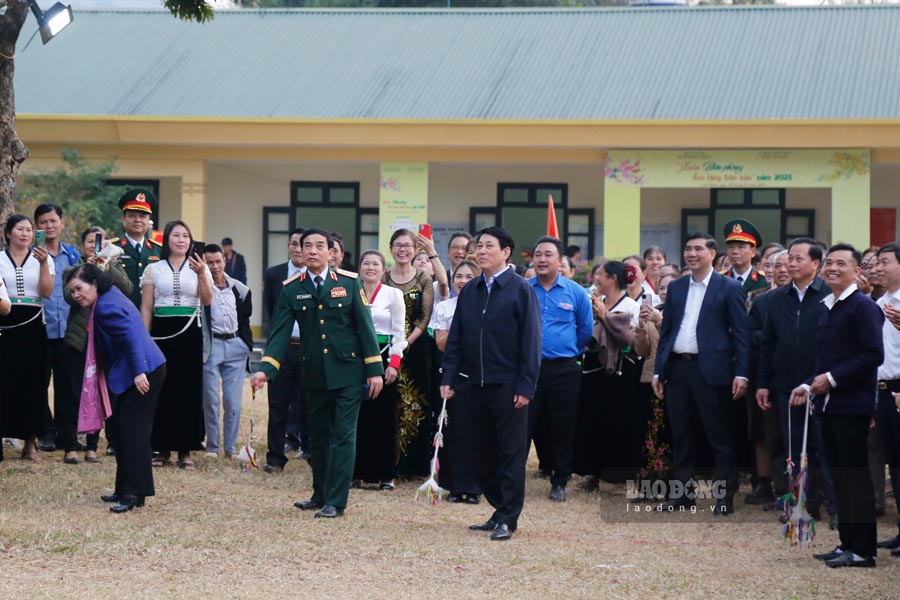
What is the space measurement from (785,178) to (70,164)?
450 inches

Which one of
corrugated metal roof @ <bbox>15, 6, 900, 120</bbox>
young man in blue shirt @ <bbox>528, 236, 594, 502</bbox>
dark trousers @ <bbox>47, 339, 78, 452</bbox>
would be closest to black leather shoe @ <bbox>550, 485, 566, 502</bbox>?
young man in blue shirt @ <bbox>528, 236, 594, 502</bbox>

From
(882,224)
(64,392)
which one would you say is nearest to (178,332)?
(64,392)

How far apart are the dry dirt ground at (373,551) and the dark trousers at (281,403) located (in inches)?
39.6

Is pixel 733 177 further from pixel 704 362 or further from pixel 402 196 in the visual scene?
pixel 704 362

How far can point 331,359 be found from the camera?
8.70 meters

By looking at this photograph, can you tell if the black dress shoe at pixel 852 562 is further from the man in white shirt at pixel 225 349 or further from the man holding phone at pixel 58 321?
the man holding phone at pixel 58 321

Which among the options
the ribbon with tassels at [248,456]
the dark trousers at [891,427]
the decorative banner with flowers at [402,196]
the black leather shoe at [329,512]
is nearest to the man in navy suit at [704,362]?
the dark trousers at [891,427]

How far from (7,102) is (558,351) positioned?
17.9 feet

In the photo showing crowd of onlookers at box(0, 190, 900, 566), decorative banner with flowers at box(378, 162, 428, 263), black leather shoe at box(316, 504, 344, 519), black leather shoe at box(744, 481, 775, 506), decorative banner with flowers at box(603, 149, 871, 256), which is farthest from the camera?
decorative banner with flowers at box(378, 162, 428, 263)

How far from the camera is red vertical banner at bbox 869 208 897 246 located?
73.0ft

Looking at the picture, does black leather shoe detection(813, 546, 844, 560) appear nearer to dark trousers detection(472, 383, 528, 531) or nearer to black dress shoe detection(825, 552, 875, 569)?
black dress shoe detection(825, 552, 875, 569)

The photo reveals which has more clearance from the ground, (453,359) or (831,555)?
(453,359)

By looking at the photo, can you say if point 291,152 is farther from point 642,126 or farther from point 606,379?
point 606,379

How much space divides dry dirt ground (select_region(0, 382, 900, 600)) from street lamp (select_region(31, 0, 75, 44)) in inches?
190
